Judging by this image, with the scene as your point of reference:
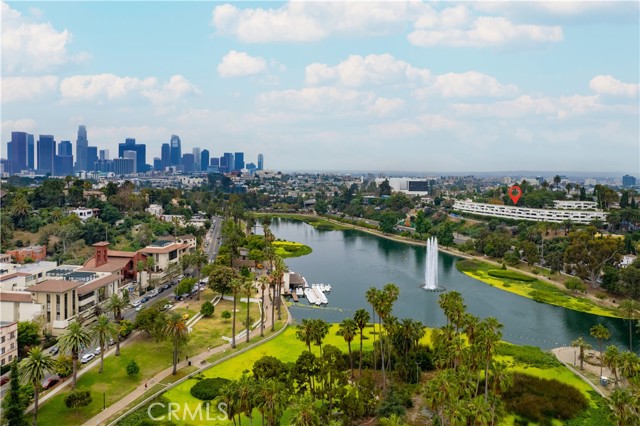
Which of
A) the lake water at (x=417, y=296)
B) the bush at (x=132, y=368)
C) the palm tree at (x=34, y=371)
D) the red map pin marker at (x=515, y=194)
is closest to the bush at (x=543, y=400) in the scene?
the lake water at (x=417, y=296)

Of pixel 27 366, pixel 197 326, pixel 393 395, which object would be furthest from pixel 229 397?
pixel 197 326

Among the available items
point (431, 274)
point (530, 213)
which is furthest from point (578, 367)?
point (530, 213)

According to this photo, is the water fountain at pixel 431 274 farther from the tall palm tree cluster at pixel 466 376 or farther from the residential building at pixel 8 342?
the residential building at pixel 8 342

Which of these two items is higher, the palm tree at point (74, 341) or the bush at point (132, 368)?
the palm tree at point (74, 341)

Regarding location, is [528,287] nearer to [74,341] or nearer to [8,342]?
[74,341]

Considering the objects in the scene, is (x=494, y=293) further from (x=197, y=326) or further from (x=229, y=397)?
(x=229, y=397)
